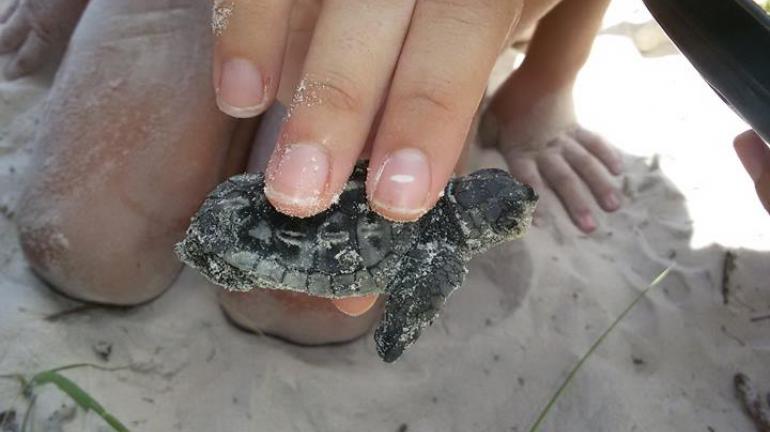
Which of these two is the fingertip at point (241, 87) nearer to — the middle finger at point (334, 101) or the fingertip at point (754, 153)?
the middle finger at point (334, 101)

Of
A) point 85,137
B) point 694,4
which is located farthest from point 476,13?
point 85,137

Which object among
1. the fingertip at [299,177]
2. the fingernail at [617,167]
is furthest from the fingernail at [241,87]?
the fingernail at [617,167]

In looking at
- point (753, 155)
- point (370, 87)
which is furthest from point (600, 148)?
point (370, 87)

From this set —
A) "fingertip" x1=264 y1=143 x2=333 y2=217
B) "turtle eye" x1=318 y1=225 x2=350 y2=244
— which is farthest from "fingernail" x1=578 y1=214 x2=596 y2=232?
"fingertip" x1=264 y1=143 x2=333 y2=217

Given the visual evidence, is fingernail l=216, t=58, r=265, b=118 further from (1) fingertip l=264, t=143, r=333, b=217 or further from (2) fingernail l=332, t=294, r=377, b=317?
(2) fingernail l=332, t=294, r=377, b=317

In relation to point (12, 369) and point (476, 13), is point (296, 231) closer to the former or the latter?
point (476, 13)

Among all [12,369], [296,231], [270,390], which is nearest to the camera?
[296,231]
